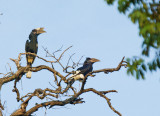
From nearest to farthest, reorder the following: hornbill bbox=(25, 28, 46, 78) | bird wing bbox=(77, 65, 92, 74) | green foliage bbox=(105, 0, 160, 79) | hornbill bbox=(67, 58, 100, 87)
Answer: green foliage bbox=(105, 0, 160, 79), hornbill bbox=(67, 58, 100, 87), bird wing bbox=(77, 65, 92, 74), hornbill bbox=(25, 28, 46, 78)

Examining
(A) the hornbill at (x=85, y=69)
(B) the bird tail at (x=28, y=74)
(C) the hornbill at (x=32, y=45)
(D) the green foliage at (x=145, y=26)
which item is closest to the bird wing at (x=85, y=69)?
(A) the hornbill at (x=85, y=69)

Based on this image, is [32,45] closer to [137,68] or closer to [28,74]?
[28,74]

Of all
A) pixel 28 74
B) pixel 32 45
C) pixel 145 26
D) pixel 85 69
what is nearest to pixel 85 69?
pixel 85 69

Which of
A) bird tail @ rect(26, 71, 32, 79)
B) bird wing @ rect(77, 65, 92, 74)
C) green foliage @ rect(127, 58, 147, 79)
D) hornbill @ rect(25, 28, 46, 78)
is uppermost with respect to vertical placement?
hornbill @ rect(25, 28, 46, 78)

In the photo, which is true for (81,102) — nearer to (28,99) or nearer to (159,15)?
(28,99)

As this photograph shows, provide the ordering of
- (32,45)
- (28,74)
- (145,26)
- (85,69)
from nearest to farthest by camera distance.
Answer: (145,26) < (28,74) < (85,69) < (32,45)

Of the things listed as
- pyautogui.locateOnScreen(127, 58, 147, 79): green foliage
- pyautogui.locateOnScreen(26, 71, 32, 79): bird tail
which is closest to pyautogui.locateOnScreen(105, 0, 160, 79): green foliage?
pyautogui.locateOnScreen(127, 58, 147, 79): green foliage

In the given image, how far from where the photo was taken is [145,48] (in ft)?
15.1

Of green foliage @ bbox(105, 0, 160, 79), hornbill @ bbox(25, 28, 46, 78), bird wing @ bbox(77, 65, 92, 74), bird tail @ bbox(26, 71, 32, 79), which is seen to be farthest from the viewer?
hornbill @ bbox(25, 28, 46, 78)

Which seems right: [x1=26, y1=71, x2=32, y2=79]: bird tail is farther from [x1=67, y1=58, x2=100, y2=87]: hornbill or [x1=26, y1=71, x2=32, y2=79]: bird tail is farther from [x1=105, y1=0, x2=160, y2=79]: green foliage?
[x1=105, y1=0, x2=160, y2=79]: green foliage

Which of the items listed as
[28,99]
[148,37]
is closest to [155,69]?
[148,37]

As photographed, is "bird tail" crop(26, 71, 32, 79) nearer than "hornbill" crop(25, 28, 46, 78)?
Yes

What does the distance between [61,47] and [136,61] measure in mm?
2317

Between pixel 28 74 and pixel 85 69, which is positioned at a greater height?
pixel 85 69
